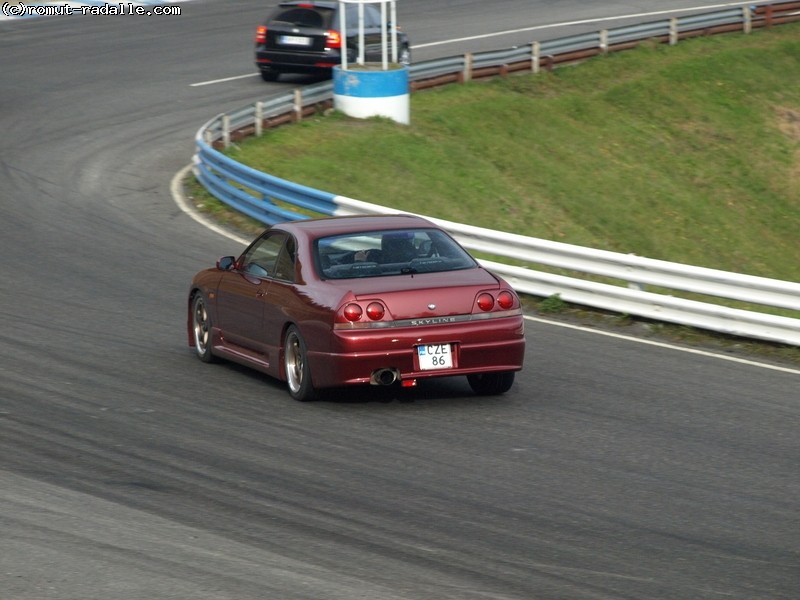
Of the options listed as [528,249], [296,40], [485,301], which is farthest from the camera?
[296,40]

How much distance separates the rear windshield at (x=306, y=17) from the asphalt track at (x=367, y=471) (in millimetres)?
15468

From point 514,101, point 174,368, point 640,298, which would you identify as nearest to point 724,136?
point 514,101

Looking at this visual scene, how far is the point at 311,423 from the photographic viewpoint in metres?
10.1

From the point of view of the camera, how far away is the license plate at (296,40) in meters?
31.2

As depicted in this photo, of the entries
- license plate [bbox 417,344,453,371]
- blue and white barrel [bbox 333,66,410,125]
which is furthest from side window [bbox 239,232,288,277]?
blue and white barrel [bbox 333,66,410,125]

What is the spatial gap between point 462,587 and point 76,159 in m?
19.0

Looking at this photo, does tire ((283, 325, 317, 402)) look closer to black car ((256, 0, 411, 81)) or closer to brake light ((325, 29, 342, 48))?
black car ((256, 0, 411, 81))

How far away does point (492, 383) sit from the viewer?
11.0 metres

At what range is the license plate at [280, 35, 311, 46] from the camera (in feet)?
102

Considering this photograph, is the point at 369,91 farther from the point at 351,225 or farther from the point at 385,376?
the point at 385,376

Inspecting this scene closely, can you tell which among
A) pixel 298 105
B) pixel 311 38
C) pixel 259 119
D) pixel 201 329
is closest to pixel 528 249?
pixel 201 329

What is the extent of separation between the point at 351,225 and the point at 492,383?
165cm

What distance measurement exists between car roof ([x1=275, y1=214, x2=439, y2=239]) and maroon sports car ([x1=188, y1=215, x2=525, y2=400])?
0.4 inches

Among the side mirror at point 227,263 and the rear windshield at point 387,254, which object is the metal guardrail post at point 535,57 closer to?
the side mirror at point 227,263
